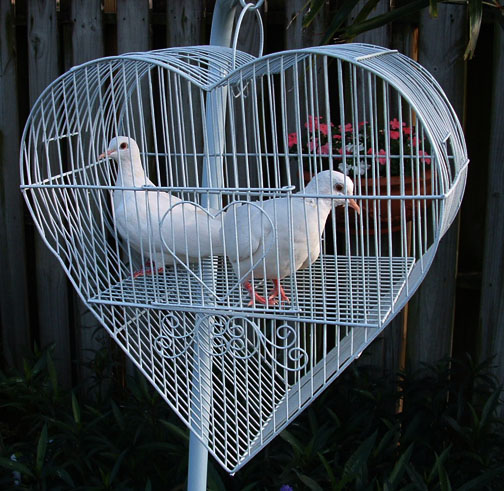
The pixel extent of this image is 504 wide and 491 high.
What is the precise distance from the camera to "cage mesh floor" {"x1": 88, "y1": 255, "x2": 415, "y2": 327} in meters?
1.31

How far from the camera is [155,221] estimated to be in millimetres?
1514

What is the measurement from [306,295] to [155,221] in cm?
36

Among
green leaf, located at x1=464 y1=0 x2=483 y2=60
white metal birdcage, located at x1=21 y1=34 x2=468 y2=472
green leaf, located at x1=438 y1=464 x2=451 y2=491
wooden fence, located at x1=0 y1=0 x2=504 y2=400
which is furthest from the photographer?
wooden fence, located at x1=0 y1=0 x2=504 y2=400

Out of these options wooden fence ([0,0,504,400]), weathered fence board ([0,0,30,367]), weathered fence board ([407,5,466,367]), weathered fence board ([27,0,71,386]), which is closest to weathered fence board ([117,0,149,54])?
wooden fence ([0,0,504,400])

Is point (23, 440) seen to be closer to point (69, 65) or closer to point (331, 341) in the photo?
point (331, 341)

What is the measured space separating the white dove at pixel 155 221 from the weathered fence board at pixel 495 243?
4.14 ft

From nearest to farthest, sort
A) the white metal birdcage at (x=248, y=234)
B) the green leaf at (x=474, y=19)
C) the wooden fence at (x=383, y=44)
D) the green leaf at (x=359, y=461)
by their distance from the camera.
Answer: the white metal birdcage at (x=248, y=234) → the green leaf at (x=474, y=19) → the green leaf at (x=359, y=461) → the wooden fence at (x=383, y=44)

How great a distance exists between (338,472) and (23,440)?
1194mm

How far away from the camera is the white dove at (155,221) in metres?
1.43

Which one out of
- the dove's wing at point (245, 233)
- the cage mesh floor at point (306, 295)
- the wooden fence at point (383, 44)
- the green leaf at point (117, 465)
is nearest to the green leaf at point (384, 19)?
the wooden fence at point (383, 44)

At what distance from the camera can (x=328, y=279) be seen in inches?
62.5

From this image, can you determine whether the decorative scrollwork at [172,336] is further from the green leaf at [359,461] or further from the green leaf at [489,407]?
the green leaf at [489,407]

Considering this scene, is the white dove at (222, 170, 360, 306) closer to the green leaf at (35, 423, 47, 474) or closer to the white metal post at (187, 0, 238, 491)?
the white metal post at (187, 0, 238, 491)

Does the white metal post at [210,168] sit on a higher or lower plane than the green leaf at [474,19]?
lower
